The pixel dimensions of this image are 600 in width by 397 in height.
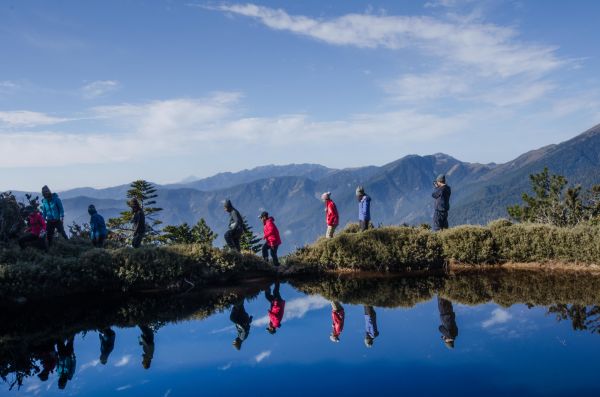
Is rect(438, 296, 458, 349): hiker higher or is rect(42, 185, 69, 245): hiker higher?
rect(42, 185, 69, 245): hiker

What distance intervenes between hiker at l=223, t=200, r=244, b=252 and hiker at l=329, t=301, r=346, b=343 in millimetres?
4699

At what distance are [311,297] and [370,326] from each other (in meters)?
2.96

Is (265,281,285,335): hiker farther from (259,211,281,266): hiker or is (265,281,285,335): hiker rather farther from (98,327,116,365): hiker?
(98,327,116,365): hiker

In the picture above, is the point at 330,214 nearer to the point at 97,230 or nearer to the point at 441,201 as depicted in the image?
the point at 441,201

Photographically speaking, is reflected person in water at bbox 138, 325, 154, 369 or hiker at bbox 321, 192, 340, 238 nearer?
reflected person in water at bbox 138, 325, 154, 369

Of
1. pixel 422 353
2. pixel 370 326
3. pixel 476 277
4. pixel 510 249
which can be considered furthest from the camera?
pixel 510 249

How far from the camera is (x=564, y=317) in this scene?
10.2 meters

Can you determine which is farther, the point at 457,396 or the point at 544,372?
the point at 544,372

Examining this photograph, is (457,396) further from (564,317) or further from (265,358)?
(564,317)

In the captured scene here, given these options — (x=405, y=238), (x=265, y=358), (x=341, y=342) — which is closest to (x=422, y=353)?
(x=341, y=342)

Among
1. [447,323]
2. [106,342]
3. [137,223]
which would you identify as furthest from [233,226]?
[447,323]

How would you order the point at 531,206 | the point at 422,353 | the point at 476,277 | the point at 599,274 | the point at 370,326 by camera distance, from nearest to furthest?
the point at 422,353 < the point at 370,326 < the point at 599,274 < the point at 476,277 < the point at 531,206

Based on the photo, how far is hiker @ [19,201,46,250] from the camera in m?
15.1

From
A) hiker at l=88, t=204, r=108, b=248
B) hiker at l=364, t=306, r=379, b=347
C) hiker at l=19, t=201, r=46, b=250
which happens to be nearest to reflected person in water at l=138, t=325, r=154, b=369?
hiker at l=364, t=306, r=379, b=347
